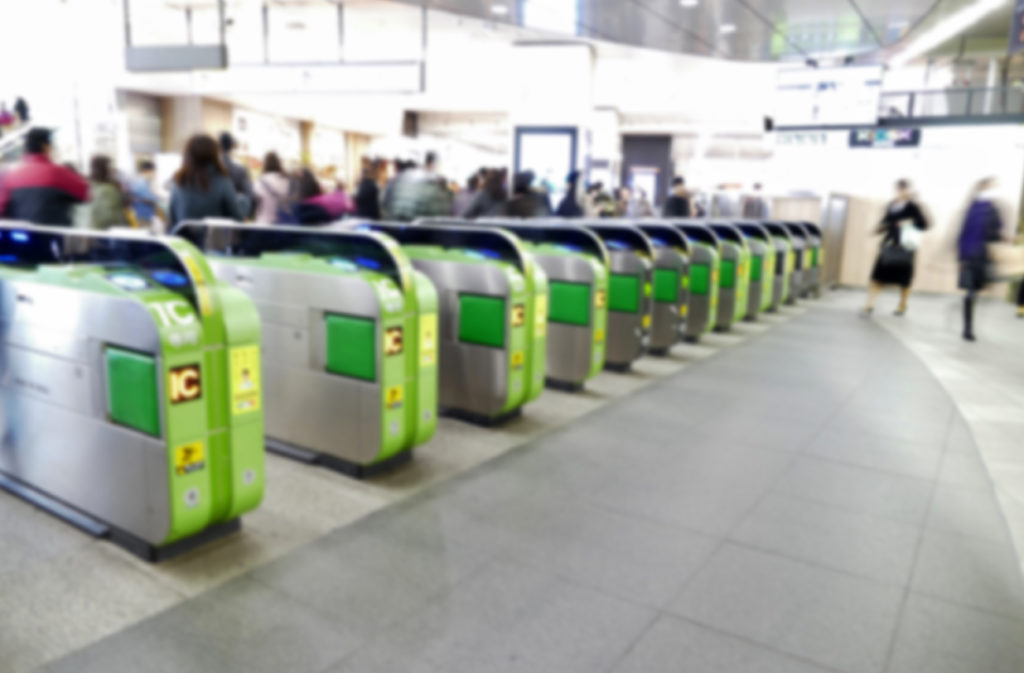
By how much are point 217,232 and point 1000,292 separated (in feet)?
38.8

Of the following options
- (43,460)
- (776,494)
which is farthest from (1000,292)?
(43,460)

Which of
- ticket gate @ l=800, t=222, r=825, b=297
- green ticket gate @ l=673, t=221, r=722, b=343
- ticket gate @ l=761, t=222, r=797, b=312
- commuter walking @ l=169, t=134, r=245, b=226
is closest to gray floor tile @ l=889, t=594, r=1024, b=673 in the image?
commuter walking @ l=169, t=134, r=245, b=226

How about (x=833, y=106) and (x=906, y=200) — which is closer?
(x=906, y=200)

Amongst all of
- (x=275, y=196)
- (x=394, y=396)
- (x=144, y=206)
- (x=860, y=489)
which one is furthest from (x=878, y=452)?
(x=144, y=206)

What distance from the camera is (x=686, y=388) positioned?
207 inches

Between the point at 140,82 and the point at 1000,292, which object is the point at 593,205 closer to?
the point at 1000,292

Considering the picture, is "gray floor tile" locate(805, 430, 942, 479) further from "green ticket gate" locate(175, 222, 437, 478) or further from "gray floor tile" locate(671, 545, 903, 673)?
"green ticket gate" locate(175, 222, 437, 478)

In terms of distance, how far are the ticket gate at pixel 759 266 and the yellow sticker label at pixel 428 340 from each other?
532cm

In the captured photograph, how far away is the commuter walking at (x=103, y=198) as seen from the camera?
5.20 meters

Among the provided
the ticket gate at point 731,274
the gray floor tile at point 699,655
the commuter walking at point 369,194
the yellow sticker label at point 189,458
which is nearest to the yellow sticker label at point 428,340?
the yellow sticker label at point 189,458

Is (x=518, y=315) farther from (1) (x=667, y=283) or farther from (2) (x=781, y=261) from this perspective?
(2) (x=781, y=261)

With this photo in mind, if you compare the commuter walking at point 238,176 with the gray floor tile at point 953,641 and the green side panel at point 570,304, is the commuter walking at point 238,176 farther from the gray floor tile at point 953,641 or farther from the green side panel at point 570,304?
the gray floor tile at point 953,641

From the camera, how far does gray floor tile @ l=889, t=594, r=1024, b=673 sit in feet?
6.87

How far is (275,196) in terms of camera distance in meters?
5.46
